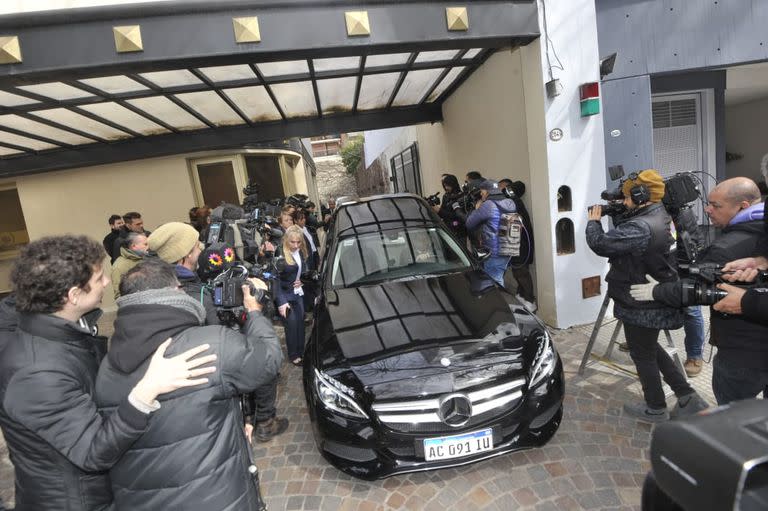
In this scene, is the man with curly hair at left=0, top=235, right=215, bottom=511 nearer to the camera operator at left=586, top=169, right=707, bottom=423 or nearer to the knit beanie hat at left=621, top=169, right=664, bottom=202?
the camera operator at left=586, top=169, right=707, bottom=423

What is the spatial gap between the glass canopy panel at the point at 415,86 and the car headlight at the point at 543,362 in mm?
4474

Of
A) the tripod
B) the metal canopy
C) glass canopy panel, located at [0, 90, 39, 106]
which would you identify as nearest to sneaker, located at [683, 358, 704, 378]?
the tripod

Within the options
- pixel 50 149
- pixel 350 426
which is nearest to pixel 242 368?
pixel 350 426

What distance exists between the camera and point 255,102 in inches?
240

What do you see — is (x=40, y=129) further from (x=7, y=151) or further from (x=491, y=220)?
(x=491, y=220)

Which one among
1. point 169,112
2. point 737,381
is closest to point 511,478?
point 737,381

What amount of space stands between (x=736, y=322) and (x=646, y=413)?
1.25 m

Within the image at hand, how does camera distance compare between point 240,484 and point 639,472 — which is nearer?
point 240,484

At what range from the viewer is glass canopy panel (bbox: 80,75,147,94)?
4289mm

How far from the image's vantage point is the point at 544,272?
4.82 meters

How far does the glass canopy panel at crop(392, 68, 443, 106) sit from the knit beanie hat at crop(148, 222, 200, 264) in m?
4.41

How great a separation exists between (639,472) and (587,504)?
0.49 metres

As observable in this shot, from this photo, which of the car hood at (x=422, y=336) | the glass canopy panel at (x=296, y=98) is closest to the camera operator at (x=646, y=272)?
the car hood at (x=422, y=336)

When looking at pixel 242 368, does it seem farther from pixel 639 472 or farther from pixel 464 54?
pixel 464 54
